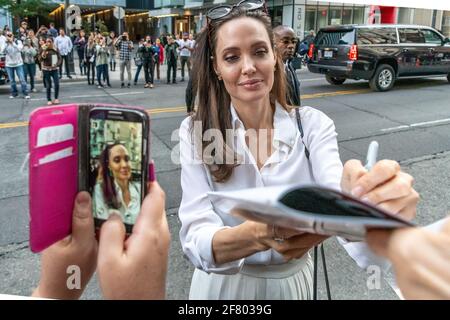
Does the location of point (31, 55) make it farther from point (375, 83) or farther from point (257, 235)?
point (257, 235)

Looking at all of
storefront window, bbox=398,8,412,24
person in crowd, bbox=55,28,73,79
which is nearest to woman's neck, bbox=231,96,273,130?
person in crowd, bbox=55,28,73,79

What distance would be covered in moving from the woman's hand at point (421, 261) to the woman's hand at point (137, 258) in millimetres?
465

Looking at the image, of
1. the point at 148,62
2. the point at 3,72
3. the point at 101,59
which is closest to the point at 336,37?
the point at 148,62

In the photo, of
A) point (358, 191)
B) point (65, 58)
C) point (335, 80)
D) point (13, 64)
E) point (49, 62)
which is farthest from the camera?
point (65, 58)

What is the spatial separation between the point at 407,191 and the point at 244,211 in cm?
45

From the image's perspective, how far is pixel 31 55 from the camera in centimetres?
1270

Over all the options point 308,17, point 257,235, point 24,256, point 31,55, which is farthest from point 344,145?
point 308,17

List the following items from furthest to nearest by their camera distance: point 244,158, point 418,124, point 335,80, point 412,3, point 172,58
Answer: point 172,58, point 335,80, point 418,124, point 412,3, point 244,158

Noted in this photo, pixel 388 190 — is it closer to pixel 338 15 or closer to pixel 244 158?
pixel 244 158

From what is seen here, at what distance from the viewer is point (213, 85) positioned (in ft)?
6.75

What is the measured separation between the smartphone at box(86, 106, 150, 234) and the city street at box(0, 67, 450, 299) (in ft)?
0.56

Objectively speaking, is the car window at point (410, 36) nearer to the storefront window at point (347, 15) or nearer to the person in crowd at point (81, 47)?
the person in crowd at point (81, 47)

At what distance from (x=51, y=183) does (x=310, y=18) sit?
27.4 metres

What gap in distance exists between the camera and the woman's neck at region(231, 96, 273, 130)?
6.35ft
